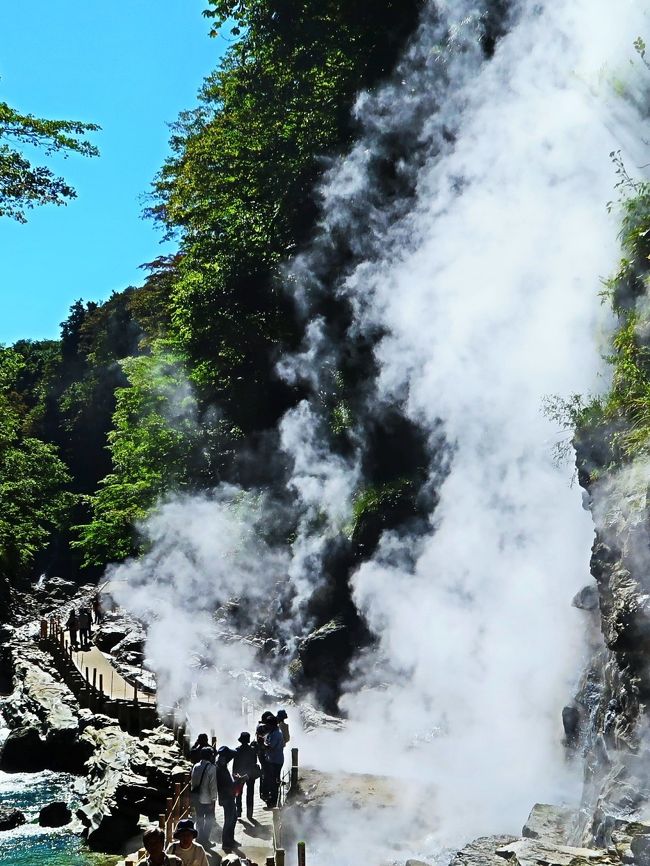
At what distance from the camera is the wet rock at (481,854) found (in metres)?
7.13

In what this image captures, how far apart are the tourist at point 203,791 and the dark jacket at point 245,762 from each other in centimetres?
63

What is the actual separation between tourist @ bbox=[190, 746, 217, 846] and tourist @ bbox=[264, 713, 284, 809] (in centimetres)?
137

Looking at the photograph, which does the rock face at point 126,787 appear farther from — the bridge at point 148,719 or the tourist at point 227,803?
the tourist at point 227,803

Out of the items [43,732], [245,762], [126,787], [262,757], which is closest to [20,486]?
[43,732]

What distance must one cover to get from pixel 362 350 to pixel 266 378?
15.6 feet

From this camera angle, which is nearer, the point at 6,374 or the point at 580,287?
the point at 580,287

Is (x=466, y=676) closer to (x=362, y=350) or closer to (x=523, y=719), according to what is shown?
(x=523, y=719)

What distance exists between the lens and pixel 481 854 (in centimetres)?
734

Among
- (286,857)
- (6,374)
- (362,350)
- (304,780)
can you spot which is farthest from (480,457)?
(6,374)

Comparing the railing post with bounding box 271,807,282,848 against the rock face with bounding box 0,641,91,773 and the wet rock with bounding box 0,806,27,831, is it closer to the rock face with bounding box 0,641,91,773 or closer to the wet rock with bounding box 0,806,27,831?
the wet rock with bounding box 0,806,27,831

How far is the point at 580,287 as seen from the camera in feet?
50.3

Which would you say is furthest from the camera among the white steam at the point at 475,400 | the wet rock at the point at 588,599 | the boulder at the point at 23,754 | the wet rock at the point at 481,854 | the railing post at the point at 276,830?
the boulder at the point at 23,754

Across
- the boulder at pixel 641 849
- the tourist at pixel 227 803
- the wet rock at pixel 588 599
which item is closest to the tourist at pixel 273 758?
the tourist at pixel 227 803

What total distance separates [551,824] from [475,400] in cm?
1060
